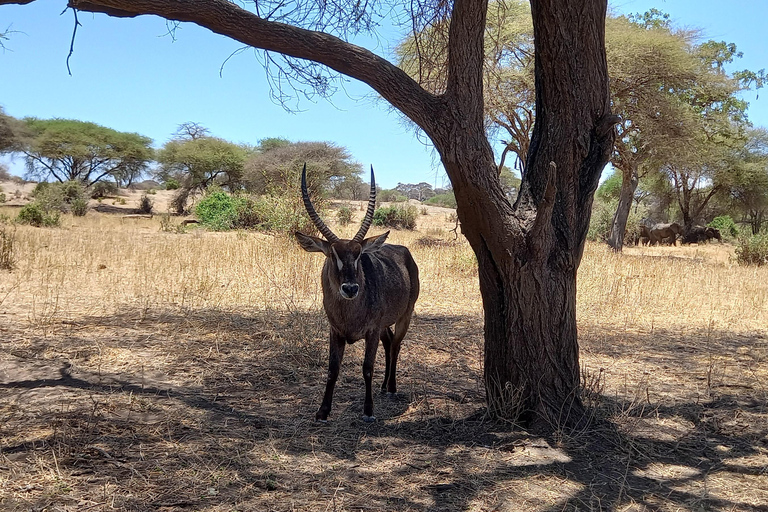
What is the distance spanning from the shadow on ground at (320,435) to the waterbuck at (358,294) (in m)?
0.38

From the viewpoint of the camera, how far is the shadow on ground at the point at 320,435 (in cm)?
328

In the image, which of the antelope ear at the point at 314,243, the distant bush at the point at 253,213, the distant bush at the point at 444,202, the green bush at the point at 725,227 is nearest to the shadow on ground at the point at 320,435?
the antelope ear at the point at 314,243

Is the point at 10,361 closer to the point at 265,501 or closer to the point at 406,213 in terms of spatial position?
the point at 265,501

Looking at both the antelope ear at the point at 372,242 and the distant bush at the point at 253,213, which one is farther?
the distant bush at the point at 253,213

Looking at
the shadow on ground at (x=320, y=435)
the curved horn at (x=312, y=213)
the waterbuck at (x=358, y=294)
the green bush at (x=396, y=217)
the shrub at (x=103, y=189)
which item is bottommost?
the shadow on ground at (x=320, y=435)

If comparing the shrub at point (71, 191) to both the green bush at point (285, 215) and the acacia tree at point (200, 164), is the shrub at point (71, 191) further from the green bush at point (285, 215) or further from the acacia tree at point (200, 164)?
the green bush at point (285, 215)

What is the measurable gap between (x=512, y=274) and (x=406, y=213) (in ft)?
74.6

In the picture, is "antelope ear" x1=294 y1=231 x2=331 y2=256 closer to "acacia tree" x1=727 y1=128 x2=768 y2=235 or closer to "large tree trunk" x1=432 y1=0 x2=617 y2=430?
"large tree trunk" x1=432 y1=0 x2=617 y2=430

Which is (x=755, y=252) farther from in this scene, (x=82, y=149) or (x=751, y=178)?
(x=82, y=149)

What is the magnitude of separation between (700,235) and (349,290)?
102 feet

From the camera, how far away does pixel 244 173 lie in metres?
33.8

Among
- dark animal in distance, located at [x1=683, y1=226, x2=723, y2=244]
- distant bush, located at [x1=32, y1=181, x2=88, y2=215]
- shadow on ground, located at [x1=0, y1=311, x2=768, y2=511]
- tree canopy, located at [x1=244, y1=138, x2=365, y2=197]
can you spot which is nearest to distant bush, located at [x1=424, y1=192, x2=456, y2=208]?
tree canopy, located at [x1=244, y1=138, x2=365, y2=197]

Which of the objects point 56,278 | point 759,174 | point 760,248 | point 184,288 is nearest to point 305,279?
point 184,288

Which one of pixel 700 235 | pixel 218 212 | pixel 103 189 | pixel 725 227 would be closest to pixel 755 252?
pixel 700 235
